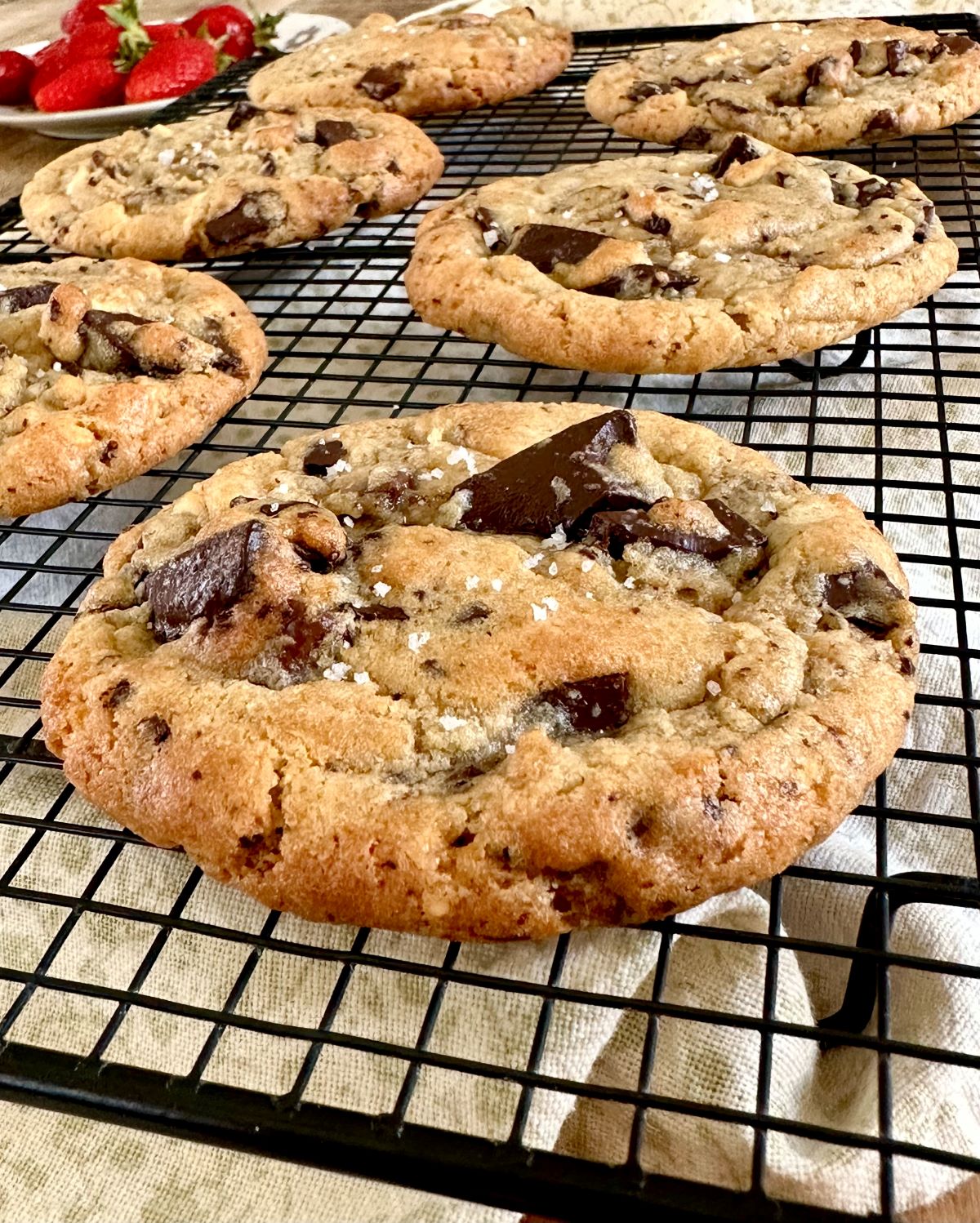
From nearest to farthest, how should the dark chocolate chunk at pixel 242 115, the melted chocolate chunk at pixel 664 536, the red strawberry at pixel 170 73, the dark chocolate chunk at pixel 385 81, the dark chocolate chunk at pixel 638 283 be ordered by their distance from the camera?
1. the melted chocolate chunk at pixel 664 536
2. the dark chocolate chunk at pixel 638 283
3. the dark chocolate chunk at pixel 242 115
4. the dark chocolate chunk at pixel 385 81
5. the red strawberry at pixel 170 73

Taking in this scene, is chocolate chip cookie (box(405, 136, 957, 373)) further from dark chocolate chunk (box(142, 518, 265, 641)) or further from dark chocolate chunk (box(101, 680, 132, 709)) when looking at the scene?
dark chocolate chunk (box(101, 680, 132, 709))

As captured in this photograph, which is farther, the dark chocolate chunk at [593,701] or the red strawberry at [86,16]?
the red strawberry at [86,16]

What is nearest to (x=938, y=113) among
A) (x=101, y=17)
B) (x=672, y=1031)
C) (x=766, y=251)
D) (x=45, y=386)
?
(x=766, y=251)

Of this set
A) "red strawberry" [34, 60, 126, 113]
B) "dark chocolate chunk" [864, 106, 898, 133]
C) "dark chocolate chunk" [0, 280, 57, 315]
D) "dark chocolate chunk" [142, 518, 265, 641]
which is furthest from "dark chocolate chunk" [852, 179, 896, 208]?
"red strawberry" [34, 60, 126, 113]

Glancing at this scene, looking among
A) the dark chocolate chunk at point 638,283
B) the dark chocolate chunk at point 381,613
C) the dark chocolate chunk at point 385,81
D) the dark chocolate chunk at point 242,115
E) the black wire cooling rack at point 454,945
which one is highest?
the dark chocolate chunk at point 242,115

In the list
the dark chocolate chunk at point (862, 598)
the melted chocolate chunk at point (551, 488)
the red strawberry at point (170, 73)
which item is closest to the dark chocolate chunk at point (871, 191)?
the melted chocolate chunk at point (551, 488)

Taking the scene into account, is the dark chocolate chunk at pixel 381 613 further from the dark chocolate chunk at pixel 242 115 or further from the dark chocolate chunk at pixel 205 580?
the dark chocolate chunk at pixel 242 115
